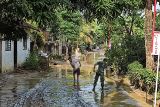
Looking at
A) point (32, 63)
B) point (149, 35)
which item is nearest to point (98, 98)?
point (149, 35)

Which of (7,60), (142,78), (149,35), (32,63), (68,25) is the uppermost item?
(68,25)

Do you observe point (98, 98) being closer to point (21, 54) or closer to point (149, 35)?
point (149, 35)

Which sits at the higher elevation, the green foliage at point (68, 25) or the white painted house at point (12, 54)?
the green foliage at point (68, 25)

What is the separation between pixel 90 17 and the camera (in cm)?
1395

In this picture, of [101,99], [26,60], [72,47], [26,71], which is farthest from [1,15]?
[72,47]

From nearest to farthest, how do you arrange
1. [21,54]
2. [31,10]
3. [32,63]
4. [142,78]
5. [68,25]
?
[31,10] → [142,78] → [32,63] → [21,54] → [68,25]

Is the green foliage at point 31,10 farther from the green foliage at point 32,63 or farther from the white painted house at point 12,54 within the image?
the green foliage at point 32,63

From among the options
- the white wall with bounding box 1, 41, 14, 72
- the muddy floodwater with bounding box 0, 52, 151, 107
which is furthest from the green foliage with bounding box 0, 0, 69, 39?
the white wall with bounding box 1, 41, 14, 72

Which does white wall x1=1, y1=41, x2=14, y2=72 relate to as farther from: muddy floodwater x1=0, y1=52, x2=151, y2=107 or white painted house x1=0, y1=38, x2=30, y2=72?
muddy floodwater x1=0, y1=52, x2=151, y2=107

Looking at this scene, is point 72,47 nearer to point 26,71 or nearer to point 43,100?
point 26,71

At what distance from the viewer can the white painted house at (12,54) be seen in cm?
2967

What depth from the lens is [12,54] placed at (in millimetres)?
31766

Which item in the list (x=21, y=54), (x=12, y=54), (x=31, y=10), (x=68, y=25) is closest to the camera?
(x=31, y=10)

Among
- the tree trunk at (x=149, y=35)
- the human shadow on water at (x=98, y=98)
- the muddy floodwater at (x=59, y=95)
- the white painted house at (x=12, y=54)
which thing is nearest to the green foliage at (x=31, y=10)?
the muddy floodwater at (x=59, y=95)
